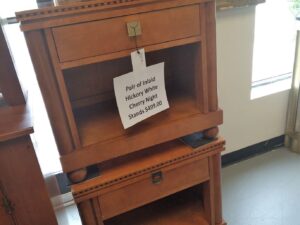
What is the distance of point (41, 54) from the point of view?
0.64 m

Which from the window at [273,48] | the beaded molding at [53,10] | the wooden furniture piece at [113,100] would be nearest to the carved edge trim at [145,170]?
the wooden furniture piece at [113,100]

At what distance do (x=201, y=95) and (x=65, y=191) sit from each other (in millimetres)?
1017

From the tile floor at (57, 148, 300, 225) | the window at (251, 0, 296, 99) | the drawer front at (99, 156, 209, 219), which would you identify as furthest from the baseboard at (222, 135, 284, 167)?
the drawer front at (99, 156, 209, 219)

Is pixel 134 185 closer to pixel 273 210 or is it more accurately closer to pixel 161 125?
pixel 161 125

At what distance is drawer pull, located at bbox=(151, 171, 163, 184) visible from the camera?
87 centimetres

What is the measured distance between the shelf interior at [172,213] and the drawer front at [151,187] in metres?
0.22

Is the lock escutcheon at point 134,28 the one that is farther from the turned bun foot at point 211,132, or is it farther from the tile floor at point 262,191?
the tile floor at point 262,191

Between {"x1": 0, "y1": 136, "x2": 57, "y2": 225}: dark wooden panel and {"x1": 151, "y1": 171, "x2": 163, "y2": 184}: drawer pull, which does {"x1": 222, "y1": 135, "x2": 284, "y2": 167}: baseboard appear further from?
{"x1": 0, "y1": 136, "x2": 57, "y2": 225}: dark wooden panel

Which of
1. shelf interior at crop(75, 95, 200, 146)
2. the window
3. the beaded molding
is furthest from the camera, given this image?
the window

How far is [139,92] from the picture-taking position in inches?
30.8

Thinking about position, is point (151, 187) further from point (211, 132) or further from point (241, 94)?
point (241, 94)

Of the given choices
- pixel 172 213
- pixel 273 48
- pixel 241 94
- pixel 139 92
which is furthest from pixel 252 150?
pixel 139 92

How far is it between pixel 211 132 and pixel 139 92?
28cm

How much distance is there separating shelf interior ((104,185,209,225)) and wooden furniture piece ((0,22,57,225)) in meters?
0.42
